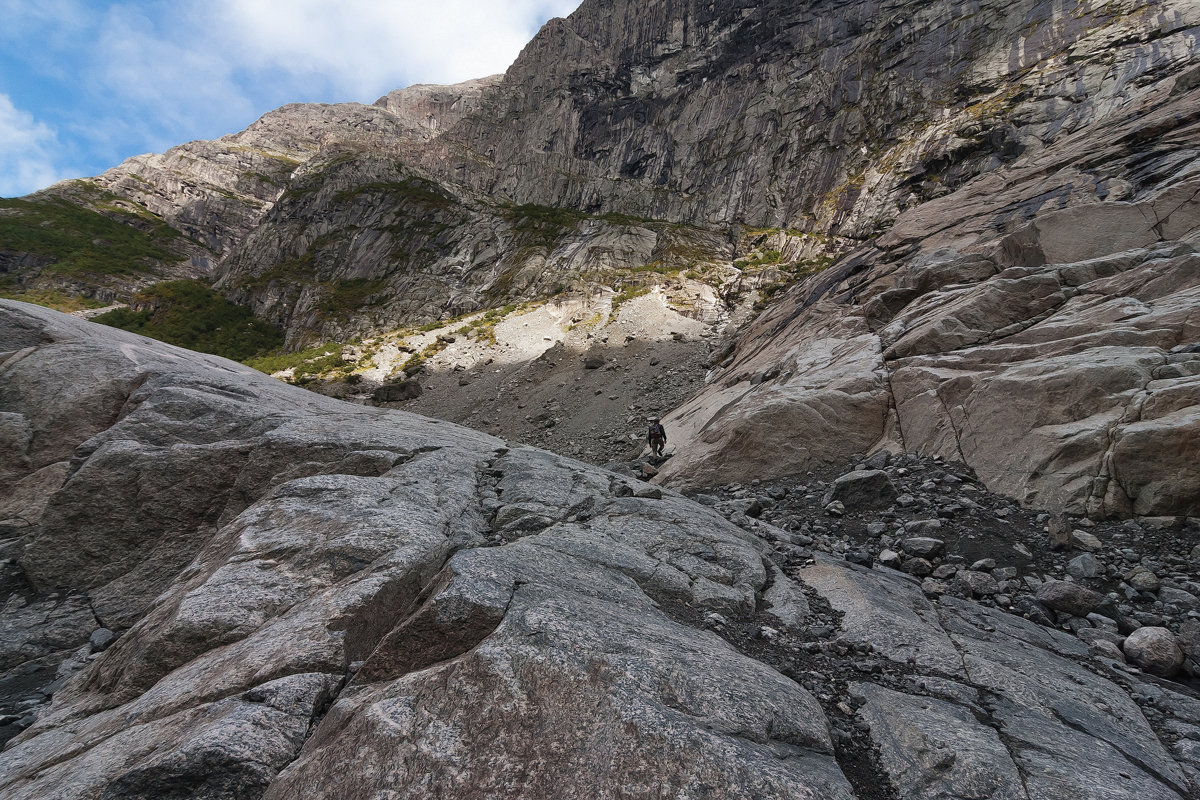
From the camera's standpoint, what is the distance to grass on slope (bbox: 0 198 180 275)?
287ft

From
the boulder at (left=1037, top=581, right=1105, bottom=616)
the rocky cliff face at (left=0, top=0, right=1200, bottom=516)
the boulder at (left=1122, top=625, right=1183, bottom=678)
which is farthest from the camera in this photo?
the rocky cliff face at (left=0, top=0, right=1200, bottom=516)

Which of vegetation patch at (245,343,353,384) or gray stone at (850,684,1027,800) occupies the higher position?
vegetation patch at (245,343,353,384)

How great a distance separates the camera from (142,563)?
25.9 ft

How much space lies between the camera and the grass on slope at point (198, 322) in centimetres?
6694

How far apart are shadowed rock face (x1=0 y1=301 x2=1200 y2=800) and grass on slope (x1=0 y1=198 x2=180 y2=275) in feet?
366

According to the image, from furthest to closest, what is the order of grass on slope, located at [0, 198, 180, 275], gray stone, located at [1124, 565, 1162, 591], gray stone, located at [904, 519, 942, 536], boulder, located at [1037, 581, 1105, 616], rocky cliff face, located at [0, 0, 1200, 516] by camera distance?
grass on slope, located at [0, 198, 180, 275], rocky cliff face, located at [0, 0, 1200, 516], gray stone, located at [904, 519, 942, 536], gray stone, located at [1124, 565, 1162, 591], boulder, located at [1037, 581, 1105, 616]

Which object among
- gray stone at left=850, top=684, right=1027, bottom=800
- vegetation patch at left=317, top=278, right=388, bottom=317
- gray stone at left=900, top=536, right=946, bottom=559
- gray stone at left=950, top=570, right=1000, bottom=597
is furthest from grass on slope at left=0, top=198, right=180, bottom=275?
gray stone at left=950, top=570, right=1000, bottom=597

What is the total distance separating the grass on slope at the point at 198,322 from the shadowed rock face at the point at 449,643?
222ft

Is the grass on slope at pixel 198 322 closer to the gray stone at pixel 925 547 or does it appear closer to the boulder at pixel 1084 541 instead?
the gray stone at pixel 925 547

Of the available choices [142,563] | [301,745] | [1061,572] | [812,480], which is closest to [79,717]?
[301,745]

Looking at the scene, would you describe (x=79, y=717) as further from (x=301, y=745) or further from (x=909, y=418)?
(x=909, y=418)

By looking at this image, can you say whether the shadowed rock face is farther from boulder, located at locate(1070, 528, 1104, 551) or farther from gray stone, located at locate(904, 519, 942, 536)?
boulder, located at locate(1070, 528, 1104, 551)

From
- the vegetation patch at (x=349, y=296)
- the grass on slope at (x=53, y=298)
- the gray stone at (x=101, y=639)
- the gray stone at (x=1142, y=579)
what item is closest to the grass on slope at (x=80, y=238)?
the grass on slope at (x=53, y=298)

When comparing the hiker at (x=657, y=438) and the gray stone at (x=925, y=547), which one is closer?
the gray stone at (x=925, y=547)
